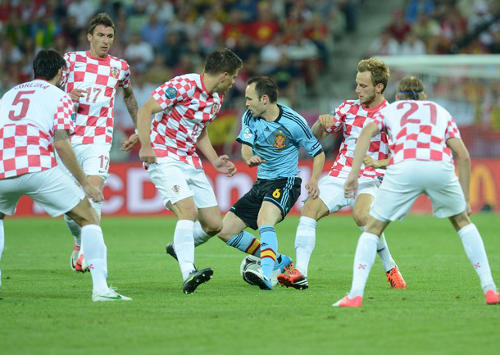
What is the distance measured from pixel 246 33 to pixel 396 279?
597 inches

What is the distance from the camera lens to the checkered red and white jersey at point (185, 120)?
8227mm

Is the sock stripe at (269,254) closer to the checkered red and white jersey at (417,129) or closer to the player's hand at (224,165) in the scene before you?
the player's hand at (224,165)

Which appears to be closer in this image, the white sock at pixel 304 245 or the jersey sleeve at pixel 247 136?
the white sock at pixel 304 245

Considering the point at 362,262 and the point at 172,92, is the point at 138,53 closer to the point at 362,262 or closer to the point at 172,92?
the point at 172,92

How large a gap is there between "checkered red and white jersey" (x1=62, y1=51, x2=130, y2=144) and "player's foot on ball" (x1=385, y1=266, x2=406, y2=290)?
3308 millimetres

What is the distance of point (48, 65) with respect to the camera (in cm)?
743

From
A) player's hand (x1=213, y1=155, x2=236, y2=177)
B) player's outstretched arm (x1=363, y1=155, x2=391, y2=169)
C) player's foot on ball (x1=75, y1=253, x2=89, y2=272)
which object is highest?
player's outstretched arm (x1=363, y1=155, x2=391, y2=169)

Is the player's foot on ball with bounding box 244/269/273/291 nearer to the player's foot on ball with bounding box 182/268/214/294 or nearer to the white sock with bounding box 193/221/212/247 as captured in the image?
the player's foot on ball with bounding box 182/268/214/294

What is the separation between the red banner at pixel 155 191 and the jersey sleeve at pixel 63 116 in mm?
11041

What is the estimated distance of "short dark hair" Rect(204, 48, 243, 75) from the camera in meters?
8.22

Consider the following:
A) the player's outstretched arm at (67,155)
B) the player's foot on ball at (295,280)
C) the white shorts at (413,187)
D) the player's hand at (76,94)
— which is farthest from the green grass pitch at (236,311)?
the player's hand at (76,94)

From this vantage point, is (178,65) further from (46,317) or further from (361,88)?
(46,317)

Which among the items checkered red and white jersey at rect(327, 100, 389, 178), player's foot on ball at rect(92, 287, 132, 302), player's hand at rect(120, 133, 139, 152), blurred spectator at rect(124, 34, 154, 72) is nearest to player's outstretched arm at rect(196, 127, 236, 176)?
player's hand at rect(120, 133, 139, 152)

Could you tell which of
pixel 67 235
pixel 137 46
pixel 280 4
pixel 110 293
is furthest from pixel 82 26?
pixel 110 293
